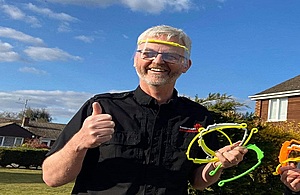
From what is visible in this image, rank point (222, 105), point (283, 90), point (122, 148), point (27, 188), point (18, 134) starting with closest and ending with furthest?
point (122, 148) < point (222, 105) < point (27, 188) < point (283, 90) < point (18, 134)

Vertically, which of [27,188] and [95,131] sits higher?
[95,131]

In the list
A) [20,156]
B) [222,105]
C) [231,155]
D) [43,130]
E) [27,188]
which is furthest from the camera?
[43,130]

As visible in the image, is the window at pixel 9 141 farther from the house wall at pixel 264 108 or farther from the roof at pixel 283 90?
the house wall at pixel 264 108

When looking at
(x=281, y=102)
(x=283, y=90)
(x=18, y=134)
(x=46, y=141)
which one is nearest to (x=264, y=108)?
(x=281, y=102)

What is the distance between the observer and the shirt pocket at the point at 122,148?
2.57m

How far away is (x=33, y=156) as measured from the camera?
118 feet

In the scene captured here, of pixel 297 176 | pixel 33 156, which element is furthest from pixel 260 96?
pixel 297 176

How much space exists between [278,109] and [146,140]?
26938 mm

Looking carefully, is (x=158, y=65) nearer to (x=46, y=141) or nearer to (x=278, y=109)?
(x=278, y=109)

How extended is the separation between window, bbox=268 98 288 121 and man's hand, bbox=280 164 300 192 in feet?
85.6

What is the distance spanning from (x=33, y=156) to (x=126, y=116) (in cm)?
3510

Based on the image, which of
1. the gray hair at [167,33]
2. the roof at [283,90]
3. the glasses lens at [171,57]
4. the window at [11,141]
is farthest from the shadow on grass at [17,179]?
the window at [11,141]

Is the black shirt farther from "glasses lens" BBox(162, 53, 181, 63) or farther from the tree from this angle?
the tree

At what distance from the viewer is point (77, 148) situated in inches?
90.2
